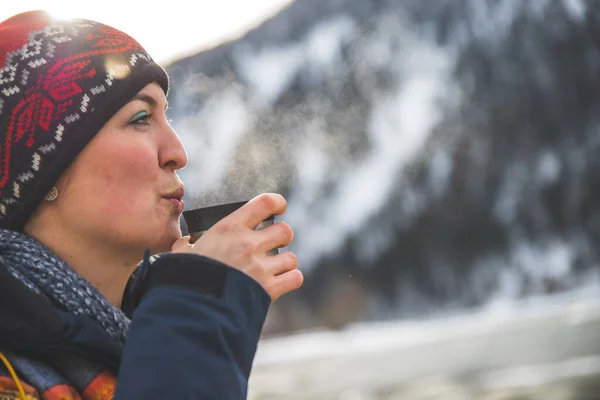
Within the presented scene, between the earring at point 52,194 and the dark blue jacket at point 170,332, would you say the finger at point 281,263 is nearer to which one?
the dark blue jacket at point 170,332

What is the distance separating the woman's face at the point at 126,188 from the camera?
54.2 inches

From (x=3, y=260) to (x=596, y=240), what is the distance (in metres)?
87.2

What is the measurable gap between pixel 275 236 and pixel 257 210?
55 millimetres

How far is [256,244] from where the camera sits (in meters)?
1.15

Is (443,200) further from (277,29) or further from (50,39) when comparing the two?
(50,39)

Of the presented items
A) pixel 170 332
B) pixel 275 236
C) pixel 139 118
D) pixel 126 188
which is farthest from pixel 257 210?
pixel 139 118

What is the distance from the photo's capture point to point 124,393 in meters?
1.01

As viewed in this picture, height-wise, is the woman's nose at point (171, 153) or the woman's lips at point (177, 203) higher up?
the woman's nose at point (171, 153)

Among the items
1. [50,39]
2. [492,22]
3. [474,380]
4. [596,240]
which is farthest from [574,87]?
[50,39]

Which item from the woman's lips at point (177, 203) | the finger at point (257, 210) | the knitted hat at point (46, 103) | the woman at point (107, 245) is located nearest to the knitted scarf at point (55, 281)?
the woman at point (107, 245)

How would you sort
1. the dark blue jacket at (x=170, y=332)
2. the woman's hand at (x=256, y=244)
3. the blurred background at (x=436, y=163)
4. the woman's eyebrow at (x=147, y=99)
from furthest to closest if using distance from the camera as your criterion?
the blurred background at (x=436, y=163)
the woman's eyebrow at (x=147, y=99)
the woman's hand at (x=256, y=244)
the dark blue jacket at (x=170, y=332)

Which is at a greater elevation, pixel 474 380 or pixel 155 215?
pixel 155 215

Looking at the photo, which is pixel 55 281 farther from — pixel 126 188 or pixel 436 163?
pixel 436 163

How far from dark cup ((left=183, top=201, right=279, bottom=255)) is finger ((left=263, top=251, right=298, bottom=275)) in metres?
0.02
